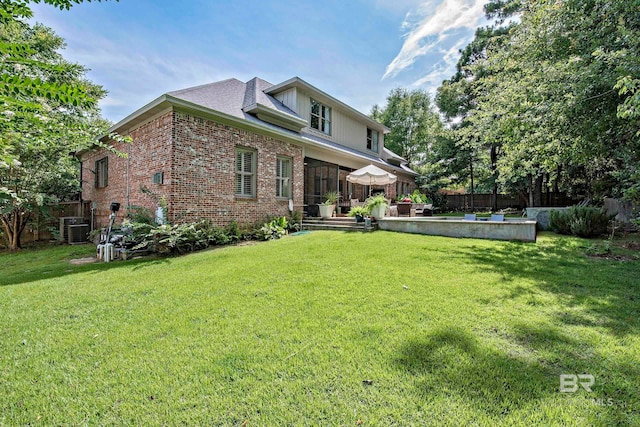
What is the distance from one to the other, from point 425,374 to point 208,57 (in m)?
12.3

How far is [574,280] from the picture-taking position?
172 inches

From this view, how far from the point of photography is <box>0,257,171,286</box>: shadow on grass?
5.31 metres

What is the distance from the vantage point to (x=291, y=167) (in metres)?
10.8

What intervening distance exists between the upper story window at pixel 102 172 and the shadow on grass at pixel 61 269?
18.9 ft

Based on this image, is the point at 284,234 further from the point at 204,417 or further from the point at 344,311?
the point at 204,417

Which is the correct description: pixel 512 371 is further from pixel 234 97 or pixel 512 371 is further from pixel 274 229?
pixel 234 97

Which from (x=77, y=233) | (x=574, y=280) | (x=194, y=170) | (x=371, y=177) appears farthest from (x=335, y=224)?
(x=77, y=233)

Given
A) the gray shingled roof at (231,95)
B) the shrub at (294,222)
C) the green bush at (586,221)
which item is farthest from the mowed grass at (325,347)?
the gray shingled roof at (231,95)

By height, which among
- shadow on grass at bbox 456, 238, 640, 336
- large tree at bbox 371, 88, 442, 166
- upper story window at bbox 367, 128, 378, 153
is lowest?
shadow on grass at bbox 456, 238, 640, 336

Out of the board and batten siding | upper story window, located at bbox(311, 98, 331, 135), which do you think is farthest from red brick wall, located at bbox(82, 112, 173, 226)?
upper story window, located at bbox(311, 98, 331, 135)

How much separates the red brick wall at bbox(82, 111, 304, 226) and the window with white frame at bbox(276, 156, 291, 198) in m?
0.31

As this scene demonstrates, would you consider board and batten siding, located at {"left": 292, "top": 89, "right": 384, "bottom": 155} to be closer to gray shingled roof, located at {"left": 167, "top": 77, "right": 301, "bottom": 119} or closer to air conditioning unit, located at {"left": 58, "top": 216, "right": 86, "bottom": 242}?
gray shingled roof, located at {"left": 167, "top": 77, "right": 301, "bottom": 119}

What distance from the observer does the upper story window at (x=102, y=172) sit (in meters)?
11.5

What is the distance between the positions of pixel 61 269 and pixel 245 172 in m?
5.20
